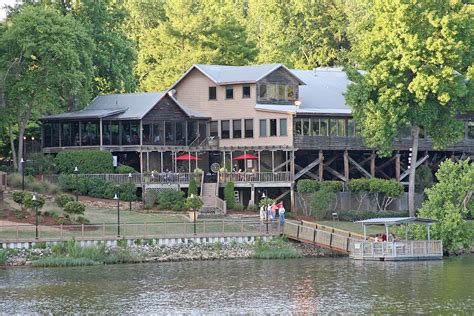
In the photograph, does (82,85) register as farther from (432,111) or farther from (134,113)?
(432,111)

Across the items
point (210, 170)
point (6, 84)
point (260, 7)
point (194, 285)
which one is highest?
point (260, 7)

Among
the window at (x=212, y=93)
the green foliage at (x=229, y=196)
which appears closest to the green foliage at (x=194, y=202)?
the green foliage at (x=229, y=196)

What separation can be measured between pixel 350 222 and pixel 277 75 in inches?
523

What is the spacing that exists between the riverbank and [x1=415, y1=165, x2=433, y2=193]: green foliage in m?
21.0

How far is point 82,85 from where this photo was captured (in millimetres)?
90750

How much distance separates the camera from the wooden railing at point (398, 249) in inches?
2692

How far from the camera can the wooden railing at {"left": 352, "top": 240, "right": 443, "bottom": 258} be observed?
68375 millimetres

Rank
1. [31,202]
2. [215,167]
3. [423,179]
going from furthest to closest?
[423,179] → [215,167] → [31,202]

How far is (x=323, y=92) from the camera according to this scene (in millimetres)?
91875

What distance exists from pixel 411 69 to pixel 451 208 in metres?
13.2

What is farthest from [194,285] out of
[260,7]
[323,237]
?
[260,7]

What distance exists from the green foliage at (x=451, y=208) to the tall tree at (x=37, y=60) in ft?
91.2

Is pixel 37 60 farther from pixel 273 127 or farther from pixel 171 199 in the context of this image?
pixel 273 127

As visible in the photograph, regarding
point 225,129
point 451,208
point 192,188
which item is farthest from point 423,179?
point 451,208
